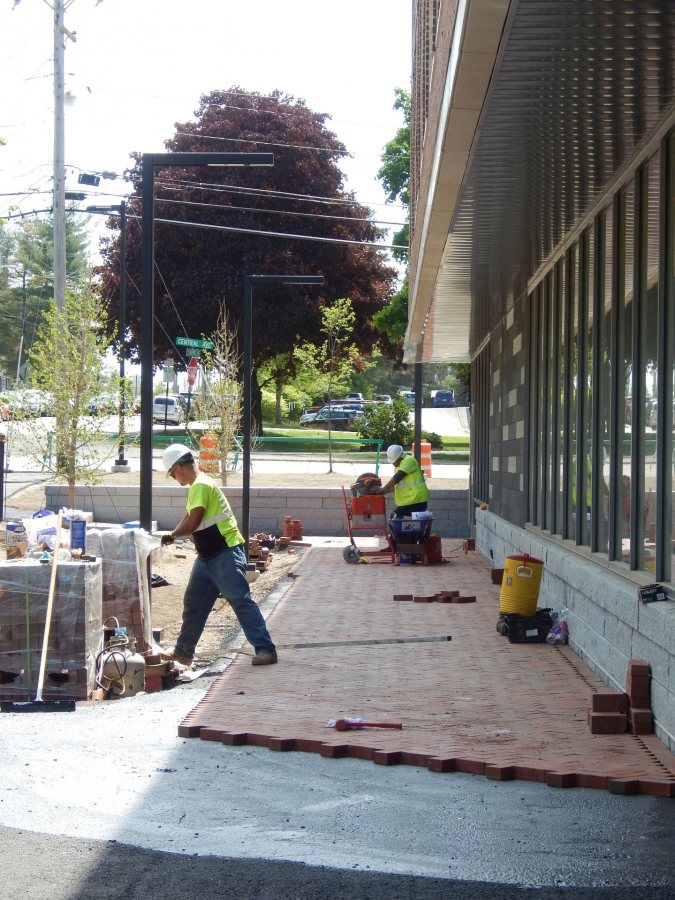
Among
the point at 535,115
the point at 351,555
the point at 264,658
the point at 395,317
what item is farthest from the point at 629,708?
the point at 395,317

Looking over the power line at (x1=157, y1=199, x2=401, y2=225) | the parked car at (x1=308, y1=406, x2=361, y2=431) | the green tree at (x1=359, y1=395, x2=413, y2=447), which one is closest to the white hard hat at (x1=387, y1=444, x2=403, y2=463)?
the green tree at (x1=359, y1=395, x2=413, y2=447)

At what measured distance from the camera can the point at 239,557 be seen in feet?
32.2

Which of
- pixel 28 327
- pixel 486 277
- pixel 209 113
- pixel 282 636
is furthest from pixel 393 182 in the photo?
pixel 28 327

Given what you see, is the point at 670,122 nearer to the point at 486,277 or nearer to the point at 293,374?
the point at 486,277

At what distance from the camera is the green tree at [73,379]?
2122cm

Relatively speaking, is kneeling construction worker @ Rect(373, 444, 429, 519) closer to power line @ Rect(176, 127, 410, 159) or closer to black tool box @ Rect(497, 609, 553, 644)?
black tool box @ Rect(497, 609, 553, 644)

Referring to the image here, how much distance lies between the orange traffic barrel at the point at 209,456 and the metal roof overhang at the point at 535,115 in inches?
635

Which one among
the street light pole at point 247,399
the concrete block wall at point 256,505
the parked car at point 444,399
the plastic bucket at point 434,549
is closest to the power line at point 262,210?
the concrete block wall at point 256,505

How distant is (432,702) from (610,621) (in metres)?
1.39

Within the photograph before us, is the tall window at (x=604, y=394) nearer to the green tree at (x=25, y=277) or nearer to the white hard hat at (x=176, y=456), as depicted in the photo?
the white hard hat at (x=176, y=456)

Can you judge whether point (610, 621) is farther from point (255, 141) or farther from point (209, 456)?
point (255, 141)

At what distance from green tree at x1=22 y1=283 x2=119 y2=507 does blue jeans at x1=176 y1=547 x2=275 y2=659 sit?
Answer: 11600 millimetres

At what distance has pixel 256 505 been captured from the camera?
2394cm

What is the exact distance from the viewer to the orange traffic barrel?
27922 millimetres
